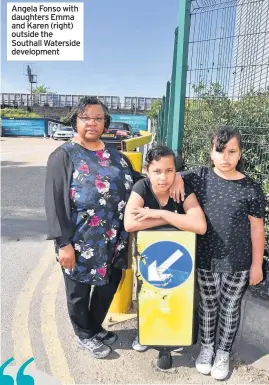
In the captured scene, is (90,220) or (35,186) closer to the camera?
(90,220)

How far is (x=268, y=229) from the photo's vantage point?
10.5 ft

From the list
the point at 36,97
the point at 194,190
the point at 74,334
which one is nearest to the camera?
the point at 194,190

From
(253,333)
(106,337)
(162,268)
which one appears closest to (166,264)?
(162,268)

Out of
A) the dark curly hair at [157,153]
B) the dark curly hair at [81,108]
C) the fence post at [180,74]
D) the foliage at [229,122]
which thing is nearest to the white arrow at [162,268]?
the dark curly hair at [157,153]

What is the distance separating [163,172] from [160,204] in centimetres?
21

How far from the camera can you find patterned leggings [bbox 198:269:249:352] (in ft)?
8.02

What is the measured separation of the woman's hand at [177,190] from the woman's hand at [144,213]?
0.14 metres

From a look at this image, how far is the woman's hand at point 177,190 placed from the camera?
2.33 metres

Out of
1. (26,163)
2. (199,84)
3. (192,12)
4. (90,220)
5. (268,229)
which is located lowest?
(26,163)

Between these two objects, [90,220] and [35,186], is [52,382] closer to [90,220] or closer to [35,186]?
[90,220]

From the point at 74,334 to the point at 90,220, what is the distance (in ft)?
3.62

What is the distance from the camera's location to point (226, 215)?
229cm

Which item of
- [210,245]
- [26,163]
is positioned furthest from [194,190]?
[26,163]

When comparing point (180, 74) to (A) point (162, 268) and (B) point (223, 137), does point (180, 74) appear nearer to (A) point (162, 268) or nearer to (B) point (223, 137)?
(B) point (223, 137)
